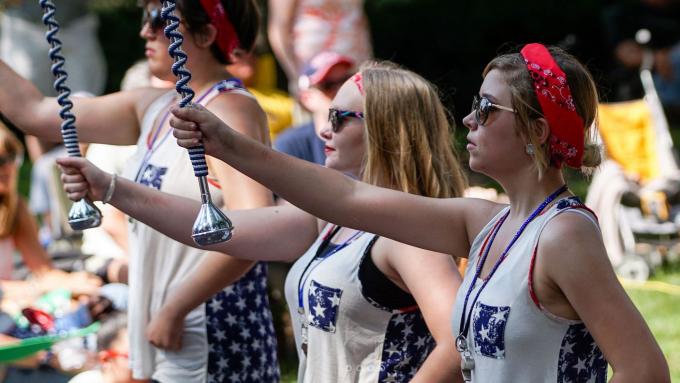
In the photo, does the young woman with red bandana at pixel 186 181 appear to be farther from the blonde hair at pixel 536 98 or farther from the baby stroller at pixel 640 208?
the baby stroller at pixel 640 208

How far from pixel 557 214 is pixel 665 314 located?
5.15 meters

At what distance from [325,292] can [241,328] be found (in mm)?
697

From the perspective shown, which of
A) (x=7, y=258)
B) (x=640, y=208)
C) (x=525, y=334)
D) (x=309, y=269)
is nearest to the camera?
(x=525, y=334)

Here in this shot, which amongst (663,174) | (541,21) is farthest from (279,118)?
(541,21)

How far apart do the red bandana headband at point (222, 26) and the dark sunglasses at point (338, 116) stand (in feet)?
1.87

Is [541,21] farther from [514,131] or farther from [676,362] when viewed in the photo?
[514,131]

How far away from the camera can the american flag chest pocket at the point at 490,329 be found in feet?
8.59

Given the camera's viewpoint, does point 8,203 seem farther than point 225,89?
Yes

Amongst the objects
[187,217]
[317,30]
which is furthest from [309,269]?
[317,30]

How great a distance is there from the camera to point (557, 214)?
103 inches

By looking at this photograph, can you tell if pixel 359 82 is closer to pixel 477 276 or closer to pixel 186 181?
pixel 186 181

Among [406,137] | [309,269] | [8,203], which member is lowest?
[8,203]

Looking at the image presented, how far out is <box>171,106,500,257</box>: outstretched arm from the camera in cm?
272

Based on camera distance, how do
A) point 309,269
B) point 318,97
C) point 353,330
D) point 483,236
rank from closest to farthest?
point 483,236 → point 353,330 → point 309,269 → point 318,97
